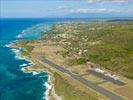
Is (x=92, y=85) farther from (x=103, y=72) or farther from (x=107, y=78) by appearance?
(x=103, y=72)

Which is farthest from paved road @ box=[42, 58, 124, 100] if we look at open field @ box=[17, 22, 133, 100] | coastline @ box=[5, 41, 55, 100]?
coastline @ box=[5, 41, 55, 100]

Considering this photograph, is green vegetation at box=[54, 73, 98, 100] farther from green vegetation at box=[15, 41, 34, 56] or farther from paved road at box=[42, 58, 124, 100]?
green vegetation at box=[15, 41, 34, 56]

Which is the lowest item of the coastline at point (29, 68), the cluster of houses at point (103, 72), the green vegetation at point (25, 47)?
the coastline at point (29, 68)

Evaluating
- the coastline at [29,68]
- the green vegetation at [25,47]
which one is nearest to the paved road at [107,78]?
the coastline at [29,68]

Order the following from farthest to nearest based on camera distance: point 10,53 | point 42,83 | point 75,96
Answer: point 10,53
point 42,83
point 75,96

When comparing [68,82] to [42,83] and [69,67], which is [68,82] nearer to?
[42,83]

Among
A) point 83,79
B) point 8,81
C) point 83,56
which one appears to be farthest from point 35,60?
point 83,79

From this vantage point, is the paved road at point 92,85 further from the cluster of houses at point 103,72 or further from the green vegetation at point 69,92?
the cluster of houses at point 103,72

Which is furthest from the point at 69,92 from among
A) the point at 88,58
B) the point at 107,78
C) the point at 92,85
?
the point at 88,58
